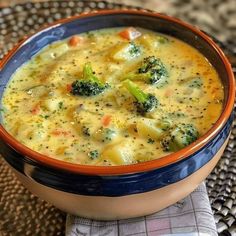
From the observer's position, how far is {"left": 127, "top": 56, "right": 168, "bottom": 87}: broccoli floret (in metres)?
2.06

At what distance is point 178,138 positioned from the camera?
70.2 inches

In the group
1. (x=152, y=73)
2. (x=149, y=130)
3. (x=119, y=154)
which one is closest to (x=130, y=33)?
(x=152, y=73)

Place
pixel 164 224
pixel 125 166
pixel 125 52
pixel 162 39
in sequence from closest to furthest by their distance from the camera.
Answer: pixel 125 166 → pixel 164 224 → pixel 125 52 → pixel 162 39

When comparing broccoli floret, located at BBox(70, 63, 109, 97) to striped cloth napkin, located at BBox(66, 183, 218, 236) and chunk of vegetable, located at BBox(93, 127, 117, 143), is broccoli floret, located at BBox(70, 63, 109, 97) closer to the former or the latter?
chunk of vegetable, located at BBox(93, 127, 117, 143)

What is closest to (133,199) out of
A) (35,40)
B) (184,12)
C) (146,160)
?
(146,160)

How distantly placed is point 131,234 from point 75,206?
0.22m

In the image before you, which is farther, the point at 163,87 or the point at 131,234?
the point at 163,87

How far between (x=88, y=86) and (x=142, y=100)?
0.67 feet

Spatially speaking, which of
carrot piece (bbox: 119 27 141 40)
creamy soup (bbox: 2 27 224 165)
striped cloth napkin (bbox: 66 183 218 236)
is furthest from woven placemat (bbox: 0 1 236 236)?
carrot piece (bbox: 119 27 141 40)

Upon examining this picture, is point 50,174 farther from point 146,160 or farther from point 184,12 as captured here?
point 184,12

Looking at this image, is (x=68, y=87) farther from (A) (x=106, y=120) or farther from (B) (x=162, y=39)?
(B) (x=162, y=39)

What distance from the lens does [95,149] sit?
1.81 m

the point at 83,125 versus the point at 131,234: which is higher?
the point at 83,125

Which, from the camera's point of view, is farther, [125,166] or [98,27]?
[98,27]
